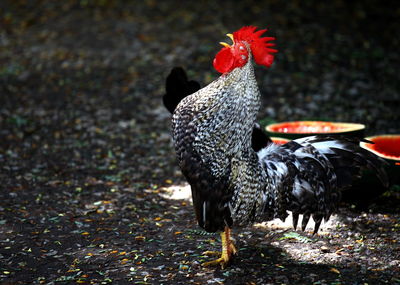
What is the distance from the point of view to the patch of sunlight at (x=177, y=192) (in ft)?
19.4

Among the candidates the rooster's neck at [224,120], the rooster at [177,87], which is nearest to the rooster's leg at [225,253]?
the rooster's neck at [224,120]

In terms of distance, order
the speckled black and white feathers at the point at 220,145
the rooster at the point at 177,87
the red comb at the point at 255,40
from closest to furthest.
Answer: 1. the speckled black and white feathers at the point at 220,145
2. the red comb at the point at 255,40
3. the rooster at the point at 177,87

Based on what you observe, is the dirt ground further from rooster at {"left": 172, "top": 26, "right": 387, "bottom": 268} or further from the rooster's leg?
rooster at {"left": 172, "top": 26, "right": 387, "bottom": 268}

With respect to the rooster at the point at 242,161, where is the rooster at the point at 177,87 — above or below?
above

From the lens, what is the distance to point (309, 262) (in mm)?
4258

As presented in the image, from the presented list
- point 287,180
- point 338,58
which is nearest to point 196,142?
point 287,180

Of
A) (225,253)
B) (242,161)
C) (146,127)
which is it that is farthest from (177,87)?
(146,127)

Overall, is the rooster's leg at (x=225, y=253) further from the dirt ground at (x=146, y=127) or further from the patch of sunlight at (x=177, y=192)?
the patch of sunlight at (x=177, y=192)

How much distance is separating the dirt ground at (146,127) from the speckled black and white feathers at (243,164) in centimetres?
49

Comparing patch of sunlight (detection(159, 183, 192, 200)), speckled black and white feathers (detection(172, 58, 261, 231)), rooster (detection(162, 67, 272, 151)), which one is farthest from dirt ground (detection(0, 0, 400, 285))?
rooster (detection(162, 67, 272, 151))

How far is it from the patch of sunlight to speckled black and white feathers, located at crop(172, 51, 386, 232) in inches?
70.5

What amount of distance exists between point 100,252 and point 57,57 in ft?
22.6

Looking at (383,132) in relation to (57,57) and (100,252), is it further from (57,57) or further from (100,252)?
(57,57)

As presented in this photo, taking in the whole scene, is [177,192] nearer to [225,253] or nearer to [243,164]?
[225,253]
